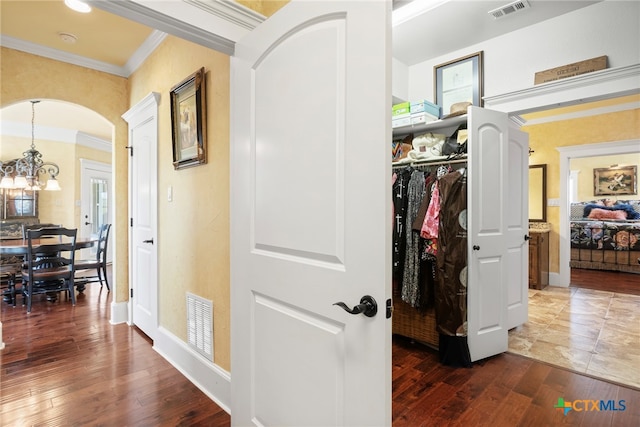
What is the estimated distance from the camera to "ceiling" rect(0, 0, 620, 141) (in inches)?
96.1

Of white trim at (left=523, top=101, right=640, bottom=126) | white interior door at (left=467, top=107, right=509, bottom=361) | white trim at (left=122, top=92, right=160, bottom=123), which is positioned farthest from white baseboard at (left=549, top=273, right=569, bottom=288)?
white trim at (left=122, top=92, right=160, bottom=123)

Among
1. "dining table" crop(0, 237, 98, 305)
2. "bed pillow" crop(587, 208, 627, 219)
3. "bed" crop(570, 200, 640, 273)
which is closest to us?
"dining table" crop(0, 237, 98, 305)

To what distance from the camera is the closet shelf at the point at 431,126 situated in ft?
9.06

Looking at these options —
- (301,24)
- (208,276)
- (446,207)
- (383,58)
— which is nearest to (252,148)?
(301,24)

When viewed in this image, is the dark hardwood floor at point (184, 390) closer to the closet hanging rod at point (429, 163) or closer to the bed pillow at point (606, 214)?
the closet hanging rod at point (429, 163)

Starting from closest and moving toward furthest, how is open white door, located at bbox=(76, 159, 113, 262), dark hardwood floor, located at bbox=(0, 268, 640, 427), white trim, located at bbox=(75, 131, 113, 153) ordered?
dark hardwood floor, located at bbox=(0, 268, 640, 427)
white trim, located at bbox=(75, 131, 113, 153)
open white door, located at bbox=(76, 159, 113, 262)

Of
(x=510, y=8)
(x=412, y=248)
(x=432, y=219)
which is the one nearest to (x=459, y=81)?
(x=510, y=8)

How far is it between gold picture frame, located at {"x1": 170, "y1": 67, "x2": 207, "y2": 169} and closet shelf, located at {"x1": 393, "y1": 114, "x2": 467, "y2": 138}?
1.75 m

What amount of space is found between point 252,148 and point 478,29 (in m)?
2.49

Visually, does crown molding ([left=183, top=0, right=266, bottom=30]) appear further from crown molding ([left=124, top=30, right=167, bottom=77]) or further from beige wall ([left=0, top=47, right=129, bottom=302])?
beige wall ([left=0, top=47, right=129, bottom=302])

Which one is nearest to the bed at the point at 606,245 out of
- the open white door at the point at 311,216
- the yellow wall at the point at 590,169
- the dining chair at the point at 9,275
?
the yellow wall at the point at 590,169

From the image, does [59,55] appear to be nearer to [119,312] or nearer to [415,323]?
[119,312]

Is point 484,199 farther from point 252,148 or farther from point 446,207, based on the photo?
point 252,148

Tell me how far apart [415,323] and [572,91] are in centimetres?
225
